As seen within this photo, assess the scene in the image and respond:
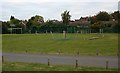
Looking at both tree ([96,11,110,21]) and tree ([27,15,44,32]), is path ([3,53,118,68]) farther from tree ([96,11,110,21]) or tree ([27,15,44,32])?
tree ([96,11,110,21])

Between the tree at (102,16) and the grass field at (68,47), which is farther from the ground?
the tree at (102,16)

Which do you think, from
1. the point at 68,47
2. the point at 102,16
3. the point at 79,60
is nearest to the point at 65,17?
the point at 102,16

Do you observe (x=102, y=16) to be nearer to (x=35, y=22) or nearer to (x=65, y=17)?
(x=65, y=17)

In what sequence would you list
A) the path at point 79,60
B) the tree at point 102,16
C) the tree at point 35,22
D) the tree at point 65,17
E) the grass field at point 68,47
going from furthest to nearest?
the tree at point 65,17, the tree at point 102,16, the tree at point 35,22, the grass field at point 68,47, the path at point 79,60

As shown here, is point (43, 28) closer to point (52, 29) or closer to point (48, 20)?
point (52, 29)

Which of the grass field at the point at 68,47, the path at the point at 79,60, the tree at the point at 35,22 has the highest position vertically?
the tree at the point at 35,22

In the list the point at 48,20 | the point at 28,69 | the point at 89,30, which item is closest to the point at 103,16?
the point at 48,20

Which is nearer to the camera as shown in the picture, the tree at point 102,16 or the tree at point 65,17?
the tree at point 102,16

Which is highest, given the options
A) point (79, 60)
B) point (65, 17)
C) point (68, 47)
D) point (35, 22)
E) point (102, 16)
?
point (102, 16)

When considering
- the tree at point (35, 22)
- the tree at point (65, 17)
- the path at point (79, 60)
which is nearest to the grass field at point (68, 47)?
the path at point (79, 60)

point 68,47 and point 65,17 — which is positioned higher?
point 65,17

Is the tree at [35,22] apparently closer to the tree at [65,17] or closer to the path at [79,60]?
the tree at [65,17]

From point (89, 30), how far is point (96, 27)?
17.0 feet

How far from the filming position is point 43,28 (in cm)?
10150
